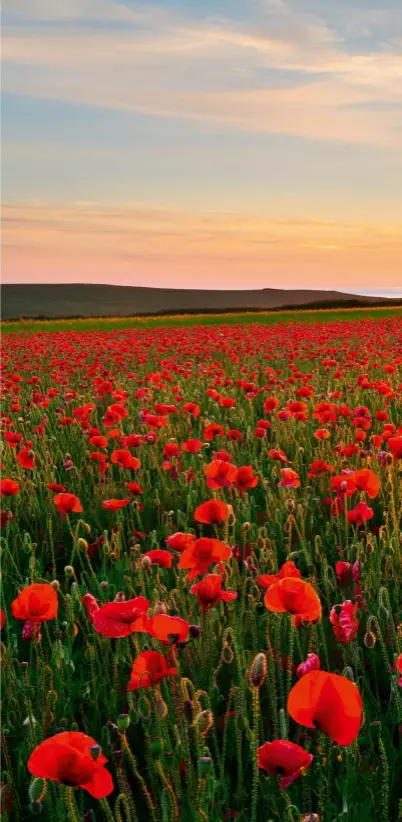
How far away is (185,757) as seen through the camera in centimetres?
175

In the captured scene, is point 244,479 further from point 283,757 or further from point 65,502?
point 283,757

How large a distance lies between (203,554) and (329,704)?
2.62 ft

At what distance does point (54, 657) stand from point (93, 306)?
6442 centimetres

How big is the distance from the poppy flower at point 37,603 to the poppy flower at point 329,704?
82cm

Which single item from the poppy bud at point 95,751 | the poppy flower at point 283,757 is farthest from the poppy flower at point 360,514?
the poppy bud at point 95,751

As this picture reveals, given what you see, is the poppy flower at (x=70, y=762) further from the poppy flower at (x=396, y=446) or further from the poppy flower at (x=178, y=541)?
the poppy flower at (x=396, y=446)

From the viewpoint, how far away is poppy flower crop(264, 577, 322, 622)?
166cm

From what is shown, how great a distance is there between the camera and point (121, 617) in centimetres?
169

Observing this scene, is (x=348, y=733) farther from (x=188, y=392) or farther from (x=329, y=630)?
(x=188, y=392)

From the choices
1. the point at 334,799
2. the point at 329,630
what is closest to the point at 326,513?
the point at 329,630

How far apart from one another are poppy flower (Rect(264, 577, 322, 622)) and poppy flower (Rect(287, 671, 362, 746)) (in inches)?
15.4

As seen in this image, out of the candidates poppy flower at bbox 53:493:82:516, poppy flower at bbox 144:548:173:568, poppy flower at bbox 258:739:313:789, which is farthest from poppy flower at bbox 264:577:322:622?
poppy flower at bbox 53:493:82:516

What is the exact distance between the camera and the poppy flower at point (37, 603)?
1892mm

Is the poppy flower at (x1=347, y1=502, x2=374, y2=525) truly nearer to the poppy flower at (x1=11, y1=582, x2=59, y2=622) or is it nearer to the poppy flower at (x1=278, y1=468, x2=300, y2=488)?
the poppy flower at (x1=278, y1=468, x2=300, y2=488)
